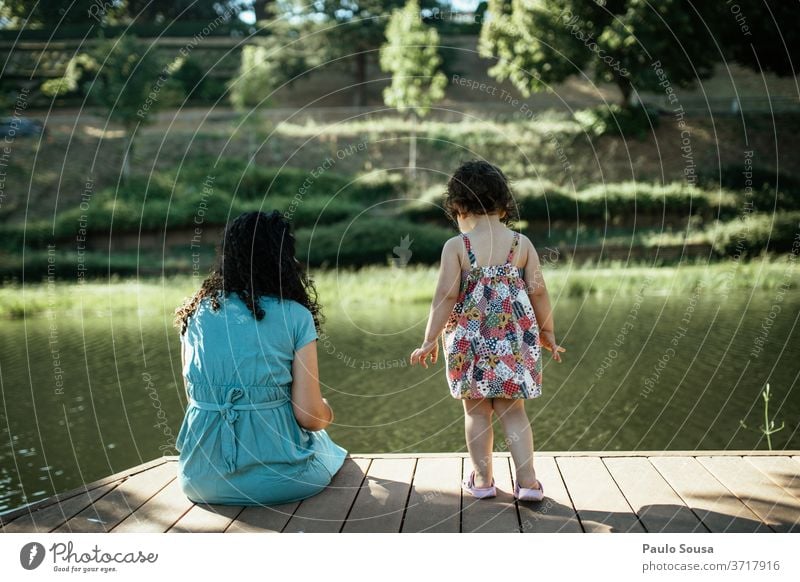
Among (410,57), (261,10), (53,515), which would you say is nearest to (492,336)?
(53,515)

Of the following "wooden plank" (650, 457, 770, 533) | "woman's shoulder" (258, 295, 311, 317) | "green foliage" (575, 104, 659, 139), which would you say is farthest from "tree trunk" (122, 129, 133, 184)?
"wooden plank" (650, 457, 770, 533)

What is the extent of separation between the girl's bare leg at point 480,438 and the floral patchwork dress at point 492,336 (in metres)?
0.07

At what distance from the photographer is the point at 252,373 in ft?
11.9

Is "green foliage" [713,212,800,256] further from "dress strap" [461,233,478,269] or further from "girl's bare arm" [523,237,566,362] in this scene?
"dress strap" [461,233,478,269]

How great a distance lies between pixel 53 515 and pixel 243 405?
97cm

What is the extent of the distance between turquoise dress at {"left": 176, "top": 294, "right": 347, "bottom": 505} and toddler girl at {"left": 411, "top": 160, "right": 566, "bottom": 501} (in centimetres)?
61

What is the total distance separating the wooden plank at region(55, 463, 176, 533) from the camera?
3566mm

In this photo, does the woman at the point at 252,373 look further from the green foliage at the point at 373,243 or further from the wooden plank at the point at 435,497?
the green foliage at the point at 373,243

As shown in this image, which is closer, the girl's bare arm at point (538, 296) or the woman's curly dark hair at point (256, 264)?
the woman's curly dark hair at point (256, 264)

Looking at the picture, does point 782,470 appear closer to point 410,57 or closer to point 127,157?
point 410,57

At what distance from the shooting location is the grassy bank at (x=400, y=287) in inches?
513

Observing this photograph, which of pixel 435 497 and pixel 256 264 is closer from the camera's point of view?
pixel 256 264

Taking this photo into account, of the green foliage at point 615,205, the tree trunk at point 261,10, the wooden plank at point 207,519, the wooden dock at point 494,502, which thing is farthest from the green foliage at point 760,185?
the tree trunk at point 261,10

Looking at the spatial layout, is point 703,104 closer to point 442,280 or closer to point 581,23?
point 581,23
